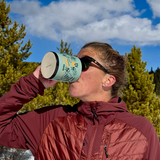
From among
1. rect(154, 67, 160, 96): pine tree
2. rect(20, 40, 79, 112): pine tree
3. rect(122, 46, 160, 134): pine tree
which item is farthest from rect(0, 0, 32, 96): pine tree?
rect(154, 67, 160, 96): pine tree

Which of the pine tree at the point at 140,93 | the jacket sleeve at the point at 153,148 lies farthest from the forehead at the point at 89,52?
the pine tree at the point at 140,93

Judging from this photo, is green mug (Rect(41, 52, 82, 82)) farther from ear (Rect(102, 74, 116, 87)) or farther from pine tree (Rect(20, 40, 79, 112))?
pine tree (Rect(20, 40, 79, 112))

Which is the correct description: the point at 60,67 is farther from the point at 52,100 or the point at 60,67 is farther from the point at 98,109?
the point at 52,100

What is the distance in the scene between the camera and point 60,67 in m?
1.18

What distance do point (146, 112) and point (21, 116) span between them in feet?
18.5

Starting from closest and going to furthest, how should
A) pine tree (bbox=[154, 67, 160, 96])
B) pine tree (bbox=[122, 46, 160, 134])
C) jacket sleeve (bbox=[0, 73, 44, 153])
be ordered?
jacket sleeve (bbox=[0, 73, 44, 153])
pine tree (bbox=[122, 46, 160, 134])
pine tree (bbox=[154, 67, 160, 96])

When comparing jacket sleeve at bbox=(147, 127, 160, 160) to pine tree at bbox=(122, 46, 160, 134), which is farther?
pine tree at bbox=(122, 46, 160, 134)

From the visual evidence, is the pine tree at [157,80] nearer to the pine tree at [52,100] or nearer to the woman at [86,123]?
the pine tree at [52,100]

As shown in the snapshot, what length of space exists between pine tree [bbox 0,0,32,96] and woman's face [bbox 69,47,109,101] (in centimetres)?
612

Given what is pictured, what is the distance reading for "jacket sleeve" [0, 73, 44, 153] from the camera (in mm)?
1321

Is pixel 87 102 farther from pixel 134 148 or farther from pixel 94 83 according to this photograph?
pixel 134 148

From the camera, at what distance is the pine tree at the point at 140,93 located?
638cm

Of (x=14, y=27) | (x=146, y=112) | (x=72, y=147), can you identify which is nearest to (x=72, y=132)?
(x=72, y=147)

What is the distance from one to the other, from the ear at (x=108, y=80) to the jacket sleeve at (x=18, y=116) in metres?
0.52
